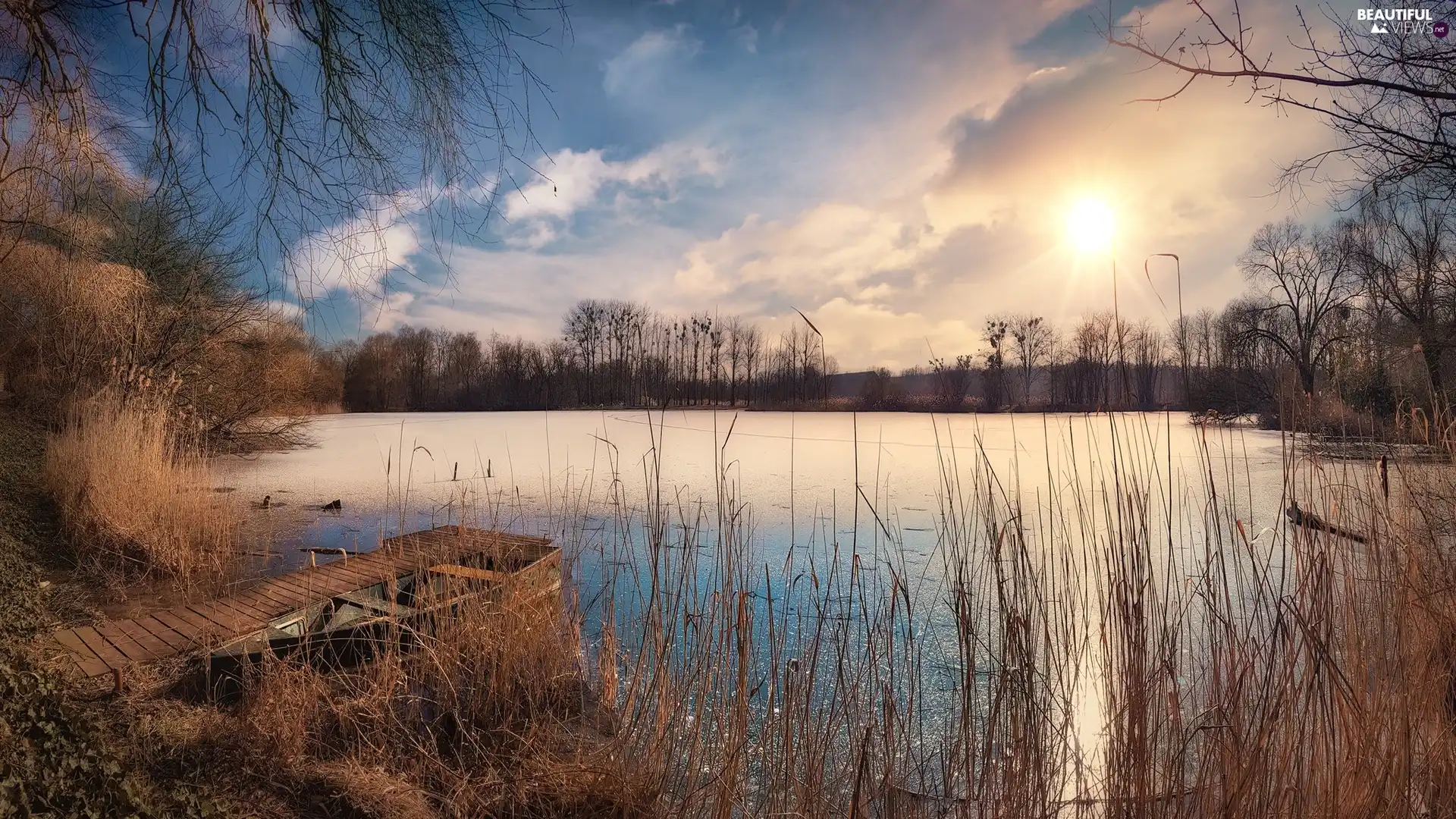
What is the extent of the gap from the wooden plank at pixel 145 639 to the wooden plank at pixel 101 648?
0.33ft

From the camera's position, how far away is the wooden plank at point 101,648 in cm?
342

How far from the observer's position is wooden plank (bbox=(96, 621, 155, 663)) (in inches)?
137

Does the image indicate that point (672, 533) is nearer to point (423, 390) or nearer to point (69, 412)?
point (69, 412)

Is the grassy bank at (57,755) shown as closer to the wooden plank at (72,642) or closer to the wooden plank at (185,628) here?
the wooden plank at (72,642)

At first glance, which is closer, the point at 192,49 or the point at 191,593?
the point at 192,49

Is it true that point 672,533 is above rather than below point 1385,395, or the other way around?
below

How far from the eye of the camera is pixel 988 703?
256cm

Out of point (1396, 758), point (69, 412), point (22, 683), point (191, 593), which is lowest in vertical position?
point (191, 593)

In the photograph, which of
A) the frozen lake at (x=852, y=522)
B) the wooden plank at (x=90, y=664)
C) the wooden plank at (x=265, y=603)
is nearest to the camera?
the frozen lake at (x=852, y=522)

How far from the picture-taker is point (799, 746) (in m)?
2.23

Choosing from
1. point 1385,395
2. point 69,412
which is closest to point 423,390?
point 69,412

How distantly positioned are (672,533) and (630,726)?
4.06 meters

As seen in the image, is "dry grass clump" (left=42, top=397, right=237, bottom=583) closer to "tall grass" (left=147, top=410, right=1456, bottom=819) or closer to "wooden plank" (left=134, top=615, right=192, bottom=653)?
"wooden plank" (left=134, top=615, right=192, bottom=653)

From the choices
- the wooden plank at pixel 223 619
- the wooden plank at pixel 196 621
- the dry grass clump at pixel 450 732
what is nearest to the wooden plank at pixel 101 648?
the wooden plank at pixel 196 621
